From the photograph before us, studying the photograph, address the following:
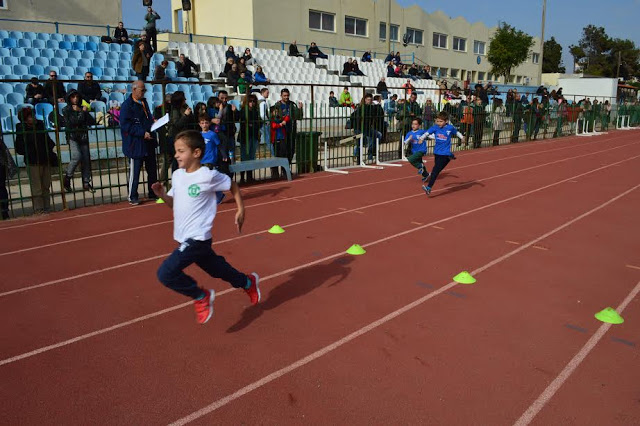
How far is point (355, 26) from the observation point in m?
40.6

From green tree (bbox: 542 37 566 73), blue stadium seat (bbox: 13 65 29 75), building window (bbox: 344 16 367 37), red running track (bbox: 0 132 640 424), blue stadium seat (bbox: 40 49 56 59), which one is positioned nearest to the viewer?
red running track (bbox: 0 132 640 424)

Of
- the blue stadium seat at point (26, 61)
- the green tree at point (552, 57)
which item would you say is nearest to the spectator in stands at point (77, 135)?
the blue stadium seat at point (26, 61)

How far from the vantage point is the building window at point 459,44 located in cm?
5310

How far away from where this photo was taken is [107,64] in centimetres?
1814

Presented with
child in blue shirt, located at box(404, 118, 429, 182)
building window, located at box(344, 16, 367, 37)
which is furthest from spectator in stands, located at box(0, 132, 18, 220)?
building window, located at box(344, 16, 367, 37)

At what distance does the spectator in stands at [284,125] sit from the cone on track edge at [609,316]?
347 inches

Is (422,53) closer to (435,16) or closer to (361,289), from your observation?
(435,16)

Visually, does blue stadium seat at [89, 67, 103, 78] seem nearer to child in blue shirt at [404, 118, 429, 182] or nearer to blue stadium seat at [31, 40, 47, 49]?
blue stadium seat at [31, 40, 47, 49]

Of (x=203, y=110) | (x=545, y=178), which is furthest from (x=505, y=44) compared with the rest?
(x=203, y=110)

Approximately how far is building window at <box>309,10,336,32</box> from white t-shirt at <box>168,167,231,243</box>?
117 ft

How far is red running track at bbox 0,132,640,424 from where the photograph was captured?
130 inches

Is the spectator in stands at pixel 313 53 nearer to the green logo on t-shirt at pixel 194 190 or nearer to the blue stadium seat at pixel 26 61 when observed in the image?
the blue stadium seat at pixel 26 61

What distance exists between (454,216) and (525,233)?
132 centimetres

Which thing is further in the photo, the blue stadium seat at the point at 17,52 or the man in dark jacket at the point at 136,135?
the blue stadium seat at the point at 17,52
